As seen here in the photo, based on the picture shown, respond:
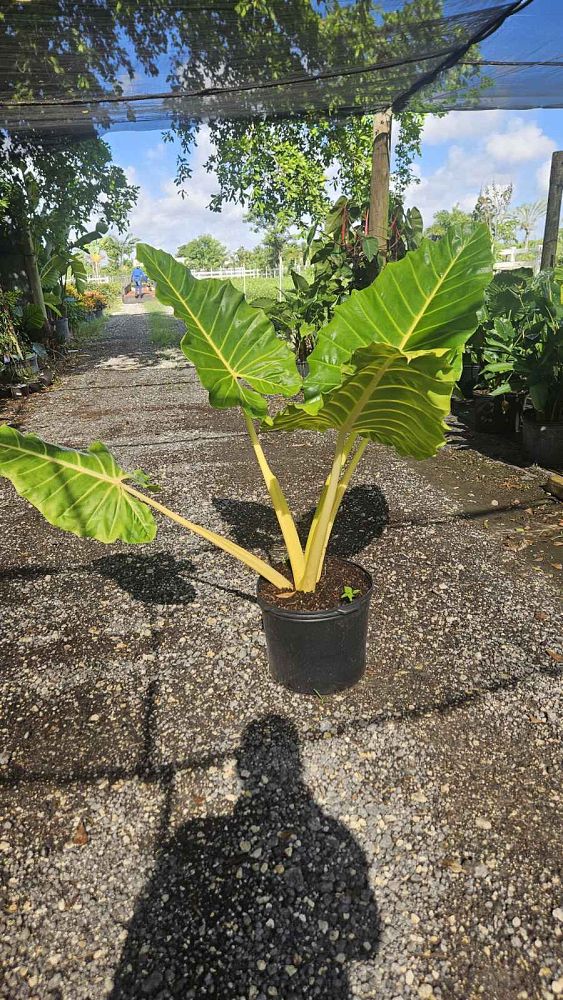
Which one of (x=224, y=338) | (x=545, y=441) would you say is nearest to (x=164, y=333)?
(x=545, y=441)

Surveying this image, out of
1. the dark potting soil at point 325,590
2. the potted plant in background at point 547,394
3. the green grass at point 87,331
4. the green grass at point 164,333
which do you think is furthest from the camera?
the green grass at point 87,331

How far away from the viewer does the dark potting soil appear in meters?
1.84

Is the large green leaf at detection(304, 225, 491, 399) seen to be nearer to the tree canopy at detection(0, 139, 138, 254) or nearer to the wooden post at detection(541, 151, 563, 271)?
the wooden post at detection(541, 151, 563, 271)

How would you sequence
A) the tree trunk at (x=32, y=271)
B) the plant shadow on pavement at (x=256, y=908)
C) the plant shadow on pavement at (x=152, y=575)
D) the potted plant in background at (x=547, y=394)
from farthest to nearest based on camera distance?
the tree trunk at (x=32, y=271) < the potted plant in background at (x=547, y=394) < the plant shadow on pavement at (x=152, y=575) < the plant shadow on pavement at (x=256, y=908)

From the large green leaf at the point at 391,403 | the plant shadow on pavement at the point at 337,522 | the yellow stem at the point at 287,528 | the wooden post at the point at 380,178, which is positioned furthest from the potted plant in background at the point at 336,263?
the large green leaf at the point at 391,403

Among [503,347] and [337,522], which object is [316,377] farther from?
[503,347]

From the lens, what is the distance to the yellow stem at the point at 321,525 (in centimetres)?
174

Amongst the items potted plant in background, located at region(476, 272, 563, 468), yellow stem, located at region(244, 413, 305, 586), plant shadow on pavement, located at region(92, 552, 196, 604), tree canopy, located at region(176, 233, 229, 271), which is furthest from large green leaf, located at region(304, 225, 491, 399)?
tree canopy, located at region(176, 233, 229, 271)

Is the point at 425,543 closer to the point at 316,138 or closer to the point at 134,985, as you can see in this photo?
the point at 134,985

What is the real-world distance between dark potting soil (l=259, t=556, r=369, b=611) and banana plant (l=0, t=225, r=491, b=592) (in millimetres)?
48

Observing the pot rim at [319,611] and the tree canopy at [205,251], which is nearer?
the pot rim at [319,611]

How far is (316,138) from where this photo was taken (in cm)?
729

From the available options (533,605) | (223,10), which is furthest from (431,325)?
(223,10)

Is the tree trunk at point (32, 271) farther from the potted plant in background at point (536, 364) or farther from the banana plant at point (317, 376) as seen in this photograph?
the banana plant at point (317, 376)
